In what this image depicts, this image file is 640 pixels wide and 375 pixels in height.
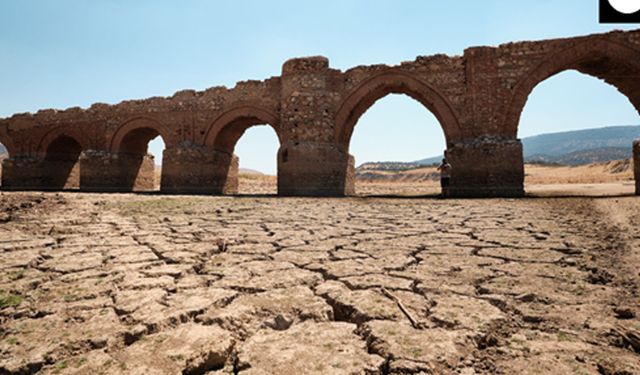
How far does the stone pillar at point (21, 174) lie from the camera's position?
1697cm

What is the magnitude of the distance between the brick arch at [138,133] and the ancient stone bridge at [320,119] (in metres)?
0.04

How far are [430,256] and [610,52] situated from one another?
11222mm

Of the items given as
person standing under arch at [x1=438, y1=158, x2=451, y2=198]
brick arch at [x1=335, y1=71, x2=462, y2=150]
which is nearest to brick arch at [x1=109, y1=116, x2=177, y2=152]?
brick arch at [x1=335, y1=71, x2=462, y2=150]

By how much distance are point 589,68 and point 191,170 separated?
44.5 feet

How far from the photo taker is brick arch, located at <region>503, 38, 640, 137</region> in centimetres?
1034

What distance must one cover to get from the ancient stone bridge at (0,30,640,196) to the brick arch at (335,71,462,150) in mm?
33

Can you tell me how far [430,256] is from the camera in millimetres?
2879

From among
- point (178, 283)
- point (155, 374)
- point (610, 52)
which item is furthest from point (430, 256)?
point (610, 52)

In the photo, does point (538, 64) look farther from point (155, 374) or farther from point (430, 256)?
point (155, 374)

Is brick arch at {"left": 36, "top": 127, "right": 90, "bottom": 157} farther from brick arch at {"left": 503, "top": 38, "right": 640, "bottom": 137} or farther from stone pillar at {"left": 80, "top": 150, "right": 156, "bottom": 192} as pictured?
brick arch at {"left": 503, "top": 38, "right": 640, "bottom": 137}

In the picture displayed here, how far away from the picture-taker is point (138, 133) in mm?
16125

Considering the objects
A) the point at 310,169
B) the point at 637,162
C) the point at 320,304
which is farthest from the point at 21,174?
the point at 637,162

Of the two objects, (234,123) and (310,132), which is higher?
(234,123)

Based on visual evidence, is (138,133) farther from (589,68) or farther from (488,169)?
(589,68)
